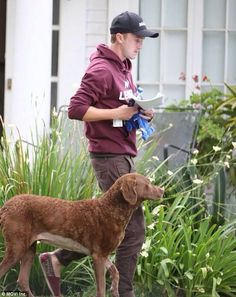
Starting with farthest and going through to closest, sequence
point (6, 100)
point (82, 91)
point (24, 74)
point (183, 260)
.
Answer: point (6, 100)
point (24, 74)
point (183, 260)
point (82, 91)

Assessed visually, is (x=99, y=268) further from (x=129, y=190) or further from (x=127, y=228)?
(x=129, y=190)

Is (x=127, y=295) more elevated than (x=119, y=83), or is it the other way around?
(x=119, y=83)

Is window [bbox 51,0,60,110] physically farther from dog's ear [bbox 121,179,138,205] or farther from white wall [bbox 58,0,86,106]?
dog's ear [bbox 121,179,138,205]

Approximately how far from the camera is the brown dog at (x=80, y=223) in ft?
20.3

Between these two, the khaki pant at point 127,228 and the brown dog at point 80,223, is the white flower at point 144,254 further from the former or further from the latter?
the brown dog at point 80,223

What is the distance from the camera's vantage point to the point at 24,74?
9.68m

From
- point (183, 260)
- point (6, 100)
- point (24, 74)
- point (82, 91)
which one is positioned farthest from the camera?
point (6, 100)

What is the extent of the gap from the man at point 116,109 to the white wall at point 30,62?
3131 millimetres

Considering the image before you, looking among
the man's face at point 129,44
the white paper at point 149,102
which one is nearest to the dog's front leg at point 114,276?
the white paper at point 149,102

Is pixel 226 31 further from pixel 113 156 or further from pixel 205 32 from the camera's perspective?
pixel 113 156

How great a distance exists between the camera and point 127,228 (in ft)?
21.1

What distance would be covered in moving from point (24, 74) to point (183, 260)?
3.04 meters

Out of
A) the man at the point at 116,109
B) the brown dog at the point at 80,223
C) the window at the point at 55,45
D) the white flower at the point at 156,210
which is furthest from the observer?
the window at the point at 55,45

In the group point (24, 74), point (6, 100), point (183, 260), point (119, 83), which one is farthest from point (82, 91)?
point (6, 100)
